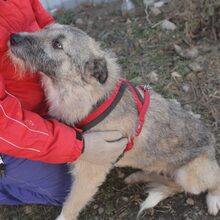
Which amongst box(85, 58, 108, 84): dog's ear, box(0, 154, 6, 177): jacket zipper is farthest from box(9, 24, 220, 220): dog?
box(0, 154, 6, 177): jacket zipper

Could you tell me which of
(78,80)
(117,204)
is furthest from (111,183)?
(78,80)

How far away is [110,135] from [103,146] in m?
0.10

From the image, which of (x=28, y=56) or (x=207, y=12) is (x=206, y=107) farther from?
(x=28, y=56)

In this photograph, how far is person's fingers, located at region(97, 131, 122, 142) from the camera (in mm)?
3244

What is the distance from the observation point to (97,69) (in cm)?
317

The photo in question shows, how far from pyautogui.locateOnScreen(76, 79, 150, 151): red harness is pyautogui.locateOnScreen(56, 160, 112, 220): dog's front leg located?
10.8 inches

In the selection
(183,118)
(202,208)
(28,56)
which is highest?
(28,56)

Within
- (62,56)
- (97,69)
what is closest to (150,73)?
(97,69)

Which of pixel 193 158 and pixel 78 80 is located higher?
pixel 78 80

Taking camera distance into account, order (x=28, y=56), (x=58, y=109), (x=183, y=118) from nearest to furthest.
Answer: (x=28, y=56)
(x=58, y=109)
(x=183, y=118)

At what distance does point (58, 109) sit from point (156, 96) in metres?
0.79

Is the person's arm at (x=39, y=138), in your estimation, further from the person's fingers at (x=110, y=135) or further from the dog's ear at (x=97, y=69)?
the dog's ear at (x=97, y=69)

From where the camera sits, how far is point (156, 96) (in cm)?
363

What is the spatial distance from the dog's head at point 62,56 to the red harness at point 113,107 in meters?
0.18
